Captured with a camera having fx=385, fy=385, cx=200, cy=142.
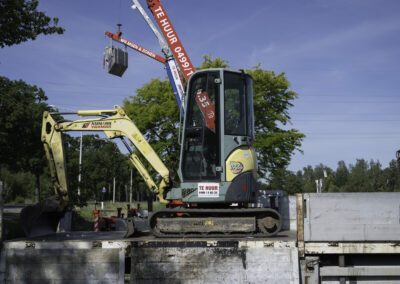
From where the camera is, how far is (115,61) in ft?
47.3

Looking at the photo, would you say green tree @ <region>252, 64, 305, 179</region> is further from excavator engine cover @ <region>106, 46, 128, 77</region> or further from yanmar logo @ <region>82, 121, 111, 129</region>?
yanmar logo @ <region>82, 121, 111, 129</region>

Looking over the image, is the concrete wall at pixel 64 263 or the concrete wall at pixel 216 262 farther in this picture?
the concrete wall at pixel 64 263

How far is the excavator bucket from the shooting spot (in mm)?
8531

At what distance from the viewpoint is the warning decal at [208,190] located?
780cm

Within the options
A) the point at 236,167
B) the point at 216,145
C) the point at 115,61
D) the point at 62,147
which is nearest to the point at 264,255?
the point at 236,167

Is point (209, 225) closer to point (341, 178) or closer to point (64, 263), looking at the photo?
point (64, 263)

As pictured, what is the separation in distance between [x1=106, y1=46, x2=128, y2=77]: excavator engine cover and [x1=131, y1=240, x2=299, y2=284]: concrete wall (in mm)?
9555

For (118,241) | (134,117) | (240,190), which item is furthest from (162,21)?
(118,241)

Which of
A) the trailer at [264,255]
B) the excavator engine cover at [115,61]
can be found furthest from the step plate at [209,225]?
the excavator engine cover at [115,61]

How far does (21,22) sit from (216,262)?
38.3 feet

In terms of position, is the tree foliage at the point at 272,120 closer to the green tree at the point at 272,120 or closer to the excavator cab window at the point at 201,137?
the green tree at the point at 272,120

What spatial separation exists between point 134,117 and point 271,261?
670 inches

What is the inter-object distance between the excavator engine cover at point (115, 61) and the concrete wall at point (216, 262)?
31.3 feet

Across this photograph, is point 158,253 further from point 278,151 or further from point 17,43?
point 278,151
